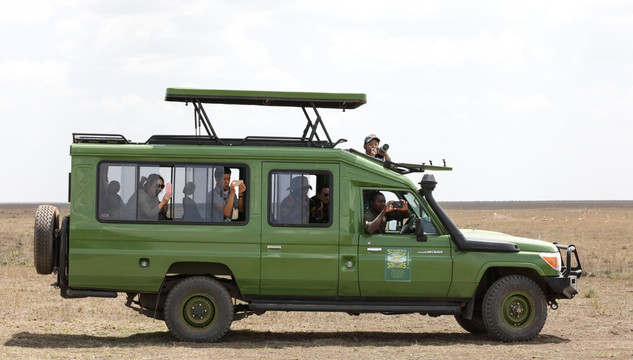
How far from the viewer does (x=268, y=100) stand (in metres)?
12.5

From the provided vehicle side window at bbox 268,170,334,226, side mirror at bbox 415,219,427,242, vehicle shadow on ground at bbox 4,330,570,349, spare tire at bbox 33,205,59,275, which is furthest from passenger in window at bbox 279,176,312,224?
spare tire at bbox 33,205,59,275

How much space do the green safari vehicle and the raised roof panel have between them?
0.06 feet

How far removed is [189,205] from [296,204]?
131 cm

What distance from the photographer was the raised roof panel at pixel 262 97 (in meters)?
12.3

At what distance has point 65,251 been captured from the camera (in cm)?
1222

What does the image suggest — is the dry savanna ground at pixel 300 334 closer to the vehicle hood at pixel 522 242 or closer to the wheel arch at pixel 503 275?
the wheel arch at pixel 503 275

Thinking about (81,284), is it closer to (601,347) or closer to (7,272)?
(601,347)

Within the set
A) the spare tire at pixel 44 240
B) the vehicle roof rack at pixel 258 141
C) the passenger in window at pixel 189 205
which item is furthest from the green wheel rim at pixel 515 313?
the spare tire at pixel 44 240

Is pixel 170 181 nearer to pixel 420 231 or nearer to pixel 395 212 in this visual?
pixel 395 212

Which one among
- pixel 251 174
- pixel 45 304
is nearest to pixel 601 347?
pixel 251 174

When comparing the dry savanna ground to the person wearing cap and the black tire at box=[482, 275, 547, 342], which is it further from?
the person wearing cap

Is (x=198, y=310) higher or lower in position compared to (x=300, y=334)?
higher

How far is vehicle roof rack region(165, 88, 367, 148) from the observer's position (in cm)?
1234

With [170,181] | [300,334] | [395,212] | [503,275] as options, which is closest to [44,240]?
[170,181]
